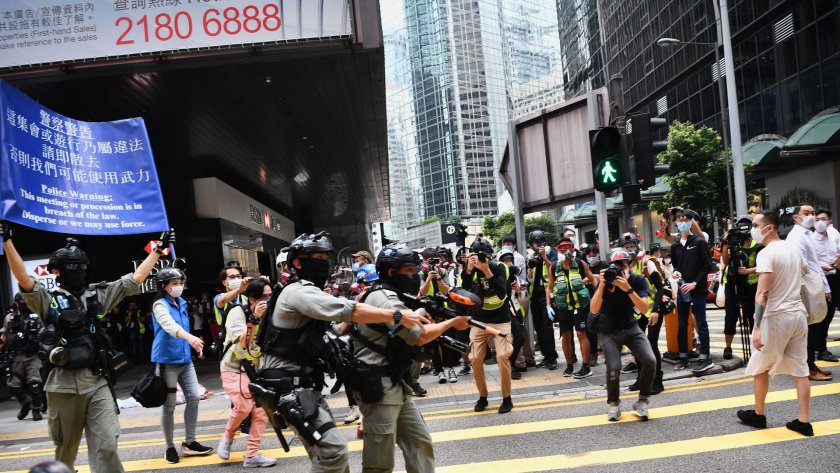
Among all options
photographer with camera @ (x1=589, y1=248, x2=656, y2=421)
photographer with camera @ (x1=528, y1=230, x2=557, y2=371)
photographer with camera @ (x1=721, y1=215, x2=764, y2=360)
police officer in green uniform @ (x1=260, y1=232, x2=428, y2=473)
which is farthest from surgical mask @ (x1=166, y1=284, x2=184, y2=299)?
photographer with camera @ (x1=721, y1=215, x2=764, y2=360)

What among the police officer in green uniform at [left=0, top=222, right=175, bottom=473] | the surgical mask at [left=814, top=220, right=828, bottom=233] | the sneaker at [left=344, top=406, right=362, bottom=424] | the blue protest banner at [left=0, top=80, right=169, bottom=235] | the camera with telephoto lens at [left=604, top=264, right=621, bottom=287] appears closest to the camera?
the police officer in green uniform at [left=0, top=222, right=175, bottom=473]

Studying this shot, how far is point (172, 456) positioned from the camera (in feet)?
21.6

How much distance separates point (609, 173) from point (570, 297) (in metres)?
2.32

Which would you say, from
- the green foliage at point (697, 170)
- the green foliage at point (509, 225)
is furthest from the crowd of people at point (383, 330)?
the green foliage at point (509, 225)

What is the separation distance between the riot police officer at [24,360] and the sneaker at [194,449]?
4527 millimetres

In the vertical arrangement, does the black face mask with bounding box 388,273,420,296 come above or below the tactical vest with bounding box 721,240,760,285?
above

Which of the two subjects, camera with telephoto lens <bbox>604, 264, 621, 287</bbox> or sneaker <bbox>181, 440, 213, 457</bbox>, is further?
sneaker <bbox>181, 440, 213, 457</bbox>

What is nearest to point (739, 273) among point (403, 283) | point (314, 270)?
point (403, 283)

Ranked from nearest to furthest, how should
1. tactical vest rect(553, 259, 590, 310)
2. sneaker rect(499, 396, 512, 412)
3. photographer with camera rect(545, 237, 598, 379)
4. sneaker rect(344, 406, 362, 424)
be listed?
sneaker rect(499, 396, 512, 412) → sneaker rect(344, 406, 362, 424) → photographer with camera rect(545, 237, 598, 379) → tactical vest rect(553, 259, 590, 310)

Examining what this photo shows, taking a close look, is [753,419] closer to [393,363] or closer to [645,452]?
[645,452]

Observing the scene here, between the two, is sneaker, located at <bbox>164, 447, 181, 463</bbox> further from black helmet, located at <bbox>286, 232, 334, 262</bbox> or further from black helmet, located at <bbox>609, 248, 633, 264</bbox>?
black helmet, located at <bbox>609, 248, 633, 264</bbox>

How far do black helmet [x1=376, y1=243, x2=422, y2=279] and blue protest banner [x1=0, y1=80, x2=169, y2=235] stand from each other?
5.26 metres

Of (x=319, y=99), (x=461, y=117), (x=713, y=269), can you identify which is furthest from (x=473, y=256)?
(x=461, y=117)

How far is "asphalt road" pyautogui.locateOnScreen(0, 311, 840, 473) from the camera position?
5340 mm
